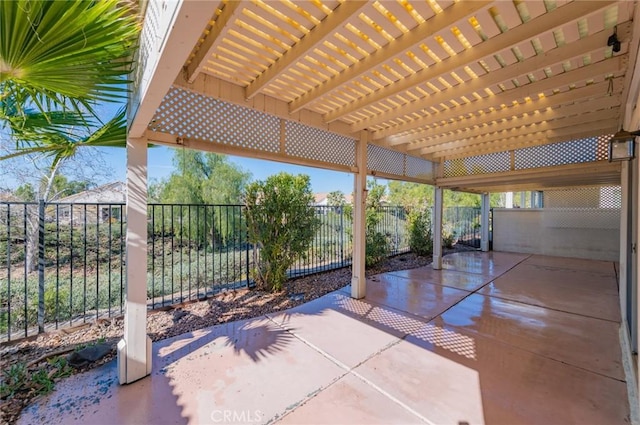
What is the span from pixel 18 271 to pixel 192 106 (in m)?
5.72

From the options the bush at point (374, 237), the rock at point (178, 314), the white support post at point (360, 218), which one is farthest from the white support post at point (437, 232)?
the rock at point (178, 314)

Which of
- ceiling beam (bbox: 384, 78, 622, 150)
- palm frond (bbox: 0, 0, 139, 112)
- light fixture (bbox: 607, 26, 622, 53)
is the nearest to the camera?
palm frond (bbox: 0, 0, 139, 112)

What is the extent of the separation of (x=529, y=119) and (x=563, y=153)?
2077mm

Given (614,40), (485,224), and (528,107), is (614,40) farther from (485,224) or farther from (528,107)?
(485,224)

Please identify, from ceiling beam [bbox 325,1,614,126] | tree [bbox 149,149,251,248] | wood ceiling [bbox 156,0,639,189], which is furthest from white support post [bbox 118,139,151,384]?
tree [bbox 149,149,251,248]

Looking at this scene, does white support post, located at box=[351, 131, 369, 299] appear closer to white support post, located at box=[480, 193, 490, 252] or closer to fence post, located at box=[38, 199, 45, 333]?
fence post, located at box=[38, 199, 45, 333]

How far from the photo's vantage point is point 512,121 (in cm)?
390

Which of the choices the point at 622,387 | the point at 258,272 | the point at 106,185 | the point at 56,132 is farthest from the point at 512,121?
the point at 106,185

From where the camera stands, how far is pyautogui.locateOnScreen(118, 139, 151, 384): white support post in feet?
7.60

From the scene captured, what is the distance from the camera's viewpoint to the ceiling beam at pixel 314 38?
1.78 m

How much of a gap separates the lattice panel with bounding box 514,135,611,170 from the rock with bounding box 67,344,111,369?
24.3 feet

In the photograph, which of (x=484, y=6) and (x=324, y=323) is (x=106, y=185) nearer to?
(x=324, y=323)

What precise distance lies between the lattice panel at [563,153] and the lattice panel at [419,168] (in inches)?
69.5

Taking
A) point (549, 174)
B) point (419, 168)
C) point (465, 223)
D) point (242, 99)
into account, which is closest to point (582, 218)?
point (465, 223)
